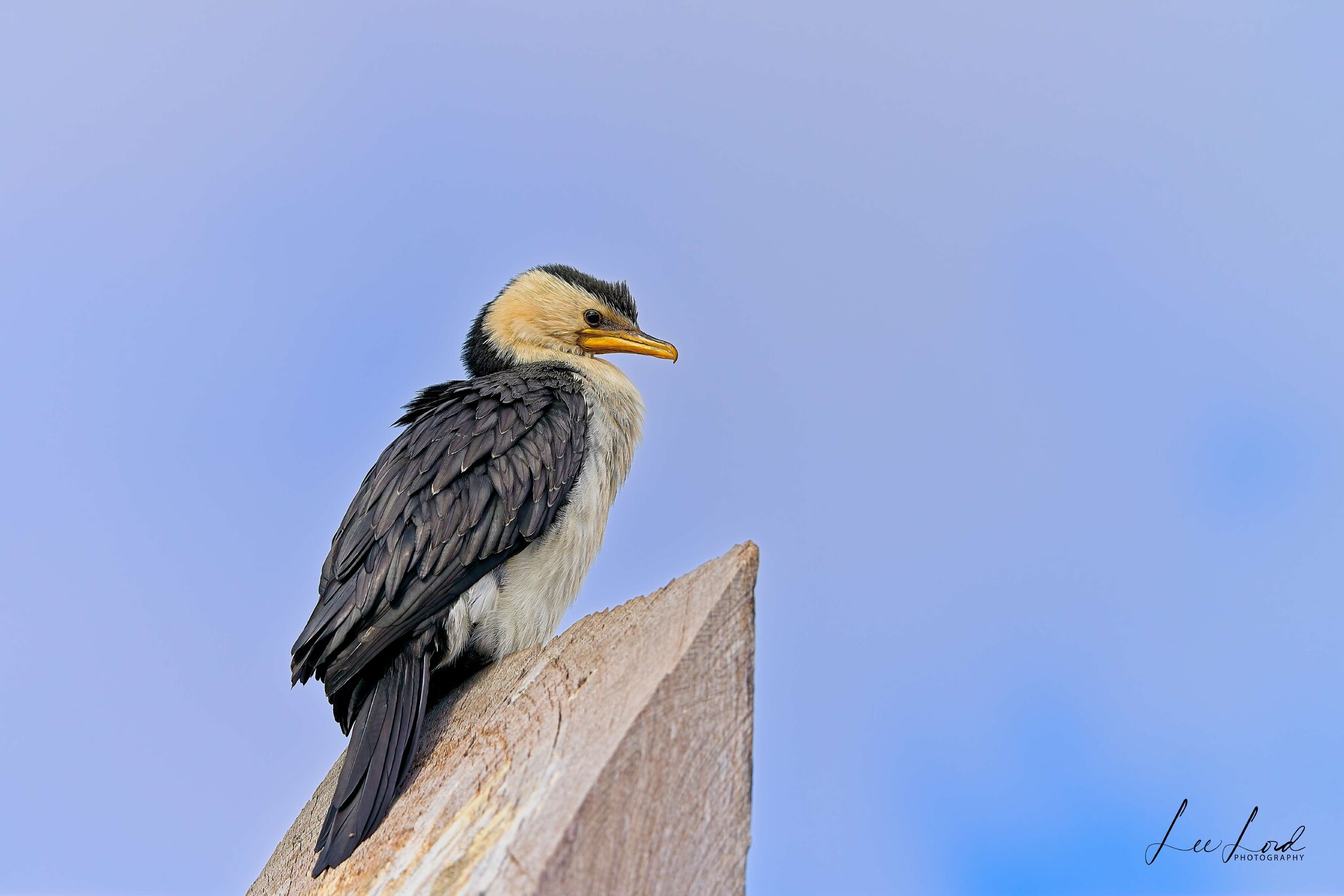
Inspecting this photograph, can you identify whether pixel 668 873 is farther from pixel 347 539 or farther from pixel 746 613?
pixel 347 539

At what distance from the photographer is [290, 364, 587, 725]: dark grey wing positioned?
10.5 ft

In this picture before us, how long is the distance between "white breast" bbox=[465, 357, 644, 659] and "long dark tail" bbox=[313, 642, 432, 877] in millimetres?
297

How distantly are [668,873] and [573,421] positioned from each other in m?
2.41

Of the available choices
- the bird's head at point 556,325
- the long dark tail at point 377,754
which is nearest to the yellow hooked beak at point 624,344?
the bird's head at point 556,325

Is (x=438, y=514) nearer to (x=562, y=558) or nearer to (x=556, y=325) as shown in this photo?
(x=562, y=558)

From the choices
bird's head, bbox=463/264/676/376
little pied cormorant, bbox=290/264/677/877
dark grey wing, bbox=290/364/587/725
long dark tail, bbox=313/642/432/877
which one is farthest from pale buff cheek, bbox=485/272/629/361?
long dark tail, bbox=313/642/432/877

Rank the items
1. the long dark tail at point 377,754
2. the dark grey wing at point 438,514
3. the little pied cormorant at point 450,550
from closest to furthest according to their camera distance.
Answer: the long dark tail at point 377,754
the little pied cormorant at point 450,550
the dark grey wing at point 438,514

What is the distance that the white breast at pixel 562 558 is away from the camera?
3555 mm

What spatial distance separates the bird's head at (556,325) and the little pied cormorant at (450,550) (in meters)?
0.62

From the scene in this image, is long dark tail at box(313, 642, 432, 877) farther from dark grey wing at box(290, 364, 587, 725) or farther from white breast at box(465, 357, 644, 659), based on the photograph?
white breast at box(465, 357, 644, 659)

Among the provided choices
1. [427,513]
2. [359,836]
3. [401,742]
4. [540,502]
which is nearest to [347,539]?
[427,513]

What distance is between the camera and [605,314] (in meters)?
5.33

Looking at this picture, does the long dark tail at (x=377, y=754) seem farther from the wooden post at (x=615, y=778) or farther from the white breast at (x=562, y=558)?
the white breast at (x=562, y=558)

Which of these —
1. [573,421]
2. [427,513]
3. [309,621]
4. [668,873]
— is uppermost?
[573,421]
